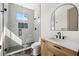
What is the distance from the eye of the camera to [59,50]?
118 cm

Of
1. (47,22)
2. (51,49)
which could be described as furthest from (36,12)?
(51,49)

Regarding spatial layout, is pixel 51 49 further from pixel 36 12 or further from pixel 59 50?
pixel 36 12

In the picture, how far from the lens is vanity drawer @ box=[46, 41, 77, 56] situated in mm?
1073

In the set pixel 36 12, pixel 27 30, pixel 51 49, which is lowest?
pixel 51 49

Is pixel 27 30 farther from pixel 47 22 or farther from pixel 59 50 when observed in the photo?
pixel 59 50

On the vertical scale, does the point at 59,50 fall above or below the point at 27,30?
below

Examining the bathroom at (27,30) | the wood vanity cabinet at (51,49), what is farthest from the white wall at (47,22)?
the wood vanity cabinet at (51,49)

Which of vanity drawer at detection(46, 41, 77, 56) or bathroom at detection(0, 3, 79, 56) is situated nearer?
vanity drawer at detection(46, 41, 77, 56)

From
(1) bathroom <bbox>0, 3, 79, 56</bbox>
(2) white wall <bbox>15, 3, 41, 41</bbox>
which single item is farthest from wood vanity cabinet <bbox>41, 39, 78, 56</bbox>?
(2) white wall <bbox>15, 3, 41, 41</bbox>

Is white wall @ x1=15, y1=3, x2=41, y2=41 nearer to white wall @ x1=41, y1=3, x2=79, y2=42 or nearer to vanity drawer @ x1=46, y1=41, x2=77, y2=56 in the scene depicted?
white wall @ x1=41, y1=3, x2=79, y2=42

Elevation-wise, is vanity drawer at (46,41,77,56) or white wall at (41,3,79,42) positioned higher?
white wall at (41,3,79,42)

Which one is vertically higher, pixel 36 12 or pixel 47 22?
pixel 36 12

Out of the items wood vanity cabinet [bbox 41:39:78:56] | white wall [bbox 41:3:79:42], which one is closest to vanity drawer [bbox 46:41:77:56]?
wood vanity cabinet [bbox 41:39:78:56]

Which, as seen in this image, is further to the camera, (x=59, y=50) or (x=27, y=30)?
(x=27, y=30)
